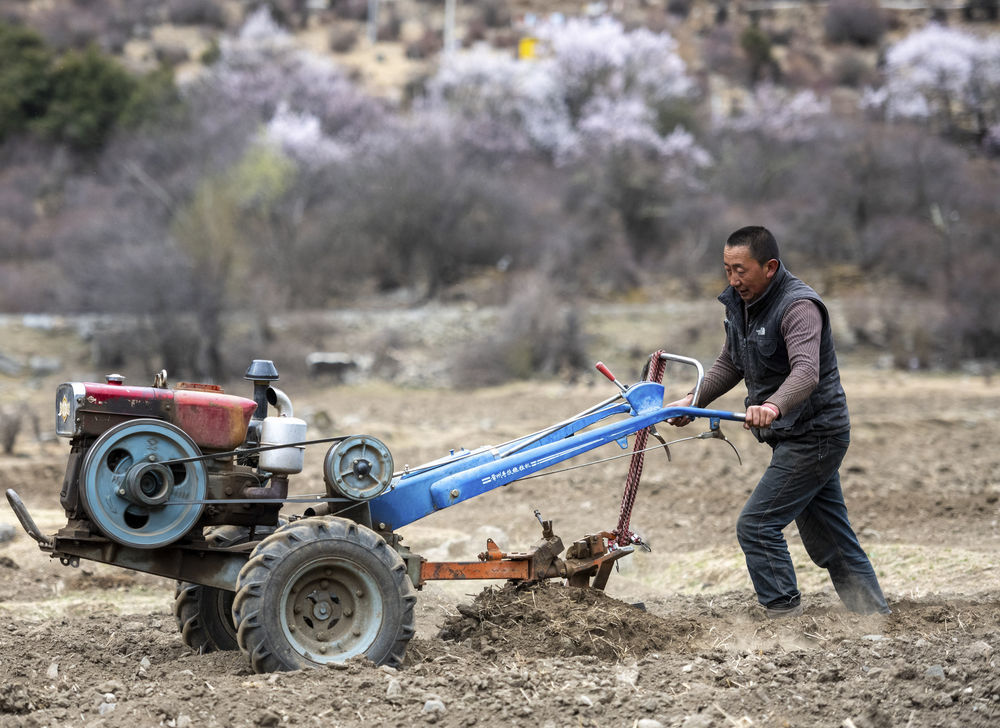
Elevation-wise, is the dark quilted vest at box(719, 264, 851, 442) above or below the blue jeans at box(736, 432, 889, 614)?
above

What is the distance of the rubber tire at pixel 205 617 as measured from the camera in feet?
20.2

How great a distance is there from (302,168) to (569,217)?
8.21 meters

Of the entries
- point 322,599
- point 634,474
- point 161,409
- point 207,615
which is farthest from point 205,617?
point 634,474

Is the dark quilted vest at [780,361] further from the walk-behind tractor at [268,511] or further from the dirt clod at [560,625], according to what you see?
the dirt clod at [560,625]

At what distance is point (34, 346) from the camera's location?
24266 mm

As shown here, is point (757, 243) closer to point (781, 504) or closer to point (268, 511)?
point (781, 504)

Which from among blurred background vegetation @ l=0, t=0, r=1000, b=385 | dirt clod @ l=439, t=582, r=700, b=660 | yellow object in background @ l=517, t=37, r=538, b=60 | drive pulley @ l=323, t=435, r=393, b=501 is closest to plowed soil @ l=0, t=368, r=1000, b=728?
dirt clod @ l=439, t=582, r=700, b=660

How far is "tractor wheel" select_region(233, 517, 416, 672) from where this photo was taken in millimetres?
5227

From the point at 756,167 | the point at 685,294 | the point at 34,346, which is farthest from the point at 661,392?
the point at 756,167

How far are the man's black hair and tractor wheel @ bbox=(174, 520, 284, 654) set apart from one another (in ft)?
9.48

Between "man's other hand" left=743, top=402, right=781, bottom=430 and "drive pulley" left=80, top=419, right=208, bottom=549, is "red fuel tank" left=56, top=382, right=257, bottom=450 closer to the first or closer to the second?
"drive pulley" left=80, top=419, right=208, bottom=549

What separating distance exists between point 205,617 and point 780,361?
11.2 feet

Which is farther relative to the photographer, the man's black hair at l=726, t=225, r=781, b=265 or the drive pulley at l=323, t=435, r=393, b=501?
the man's black hair at l=726, t=225, r=781, b=265

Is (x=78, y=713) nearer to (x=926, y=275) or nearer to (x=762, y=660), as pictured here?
(x=762, y=660)
